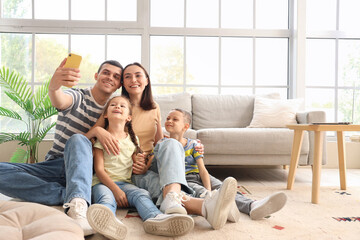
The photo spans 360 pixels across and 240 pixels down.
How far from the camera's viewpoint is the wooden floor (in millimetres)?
2668

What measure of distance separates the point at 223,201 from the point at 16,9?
141 inches

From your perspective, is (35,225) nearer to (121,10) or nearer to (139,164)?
(139,164)

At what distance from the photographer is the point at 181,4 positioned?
12.8 feet

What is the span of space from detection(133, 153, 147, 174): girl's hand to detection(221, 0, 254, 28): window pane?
2612 mm

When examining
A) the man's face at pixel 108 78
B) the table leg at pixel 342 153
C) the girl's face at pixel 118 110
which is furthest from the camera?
the table leg at pixel 342 153

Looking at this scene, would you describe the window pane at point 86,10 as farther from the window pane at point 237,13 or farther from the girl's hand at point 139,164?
the girl's hand at point 139,164

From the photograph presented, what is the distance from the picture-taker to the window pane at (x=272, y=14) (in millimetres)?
3920

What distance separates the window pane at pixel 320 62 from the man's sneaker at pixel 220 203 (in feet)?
10.0

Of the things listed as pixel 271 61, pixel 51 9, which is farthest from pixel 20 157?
pixel 271 61

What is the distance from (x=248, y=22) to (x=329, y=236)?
3102 mm

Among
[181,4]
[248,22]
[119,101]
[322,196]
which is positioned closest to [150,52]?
[181,4]

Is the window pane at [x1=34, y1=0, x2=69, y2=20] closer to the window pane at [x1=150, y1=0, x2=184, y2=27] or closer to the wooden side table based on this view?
the window pane at [x1=150, y1=0, x2=184, y2=27]

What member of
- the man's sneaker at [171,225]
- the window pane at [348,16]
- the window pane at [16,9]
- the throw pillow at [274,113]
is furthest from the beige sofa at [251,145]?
the window pane at [16,9]

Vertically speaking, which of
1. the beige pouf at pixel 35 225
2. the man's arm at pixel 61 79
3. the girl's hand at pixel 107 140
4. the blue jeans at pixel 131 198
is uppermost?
the man's arm at pixel 61 79
